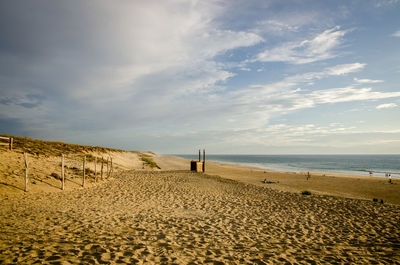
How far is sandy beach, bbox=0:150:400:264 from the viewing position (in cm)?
504

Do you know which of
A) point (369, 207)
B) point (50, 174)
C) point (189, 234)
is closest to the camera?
point (189, 234)

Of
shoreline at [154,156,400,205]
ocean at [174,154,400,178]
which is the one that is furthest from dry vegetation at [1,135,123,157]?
ocean at [174,154,400,178]

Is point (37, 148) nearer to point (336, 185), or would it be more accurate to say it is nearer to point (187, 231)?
point (187, 231)

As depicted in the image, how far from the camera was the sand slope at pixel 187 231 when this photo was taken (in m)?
5.05

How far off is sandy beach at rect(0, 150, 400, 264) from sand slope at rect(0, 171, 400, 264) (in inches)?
1.0

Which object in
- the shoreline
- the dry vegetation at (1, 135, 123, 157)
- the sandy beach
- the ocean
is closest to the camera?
the sandy beach

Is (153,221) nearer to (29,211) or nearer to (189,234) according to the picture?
(189,234)

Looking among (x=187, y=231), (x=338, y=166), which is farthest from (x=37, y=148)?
(x=338, y=166)

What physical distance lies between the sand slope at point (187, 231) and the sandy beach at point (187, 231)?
24 mm

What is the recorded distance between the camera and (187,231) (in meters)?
6.84

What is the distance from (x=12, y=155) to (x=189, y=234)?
16.0 meters

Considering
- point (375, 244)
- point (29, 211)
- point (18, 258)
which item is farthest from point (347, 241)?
point (29, 211)

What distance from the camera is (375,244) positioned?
21.6 feet

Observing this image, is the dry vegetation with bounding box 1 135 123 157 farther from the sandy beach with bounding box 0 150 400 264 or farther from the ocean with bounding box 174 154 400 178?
the ocean with bounding box 174 154 400 178
